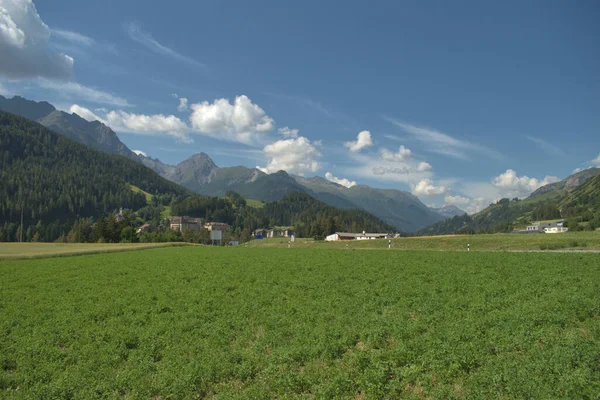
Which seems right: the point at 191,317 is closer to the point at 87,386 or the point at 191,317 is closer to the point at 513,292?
the point at 87,386

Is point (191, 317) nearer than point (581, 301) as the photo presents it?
No

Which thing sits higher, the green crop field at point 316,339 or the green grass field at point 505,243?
the green grass field at point 505,243

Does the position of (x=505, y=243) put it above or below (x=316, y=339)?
above

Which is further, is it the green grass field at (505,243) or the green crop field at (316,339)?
the green grass field at (505,243)

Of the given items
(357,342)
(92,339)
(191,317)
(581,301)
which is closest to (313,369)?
(357,342)

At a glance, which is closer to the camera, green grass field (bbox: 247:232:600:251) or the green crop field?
the green crop field

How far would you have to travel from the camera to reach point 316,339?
46.2 ft

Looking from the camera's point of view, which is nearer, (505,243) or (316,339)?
(316,339)

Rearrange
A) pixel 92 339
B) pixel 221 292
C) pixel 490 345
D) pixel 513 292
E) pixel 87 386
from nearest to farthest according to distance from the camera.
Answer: pixel 87 386 → pixel 490 345 → pixel 92 339 → pixel 513 292 → pixel 221 292

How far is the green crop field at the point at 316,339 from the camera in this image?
1033 centimetres

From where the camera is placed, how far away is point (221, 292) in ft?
77.4

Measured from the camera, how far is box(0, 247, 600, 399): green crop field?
10.3 m

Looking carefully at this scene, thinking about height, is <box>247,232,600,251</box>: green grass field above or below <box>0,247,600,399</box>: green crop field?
above

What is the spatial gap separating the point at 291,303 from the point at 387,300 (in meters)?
5.02
